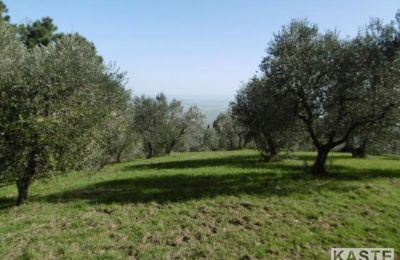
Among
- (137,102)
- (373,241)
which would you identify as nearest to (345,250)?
(373,241)

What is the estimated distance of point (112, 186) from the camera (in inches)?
862

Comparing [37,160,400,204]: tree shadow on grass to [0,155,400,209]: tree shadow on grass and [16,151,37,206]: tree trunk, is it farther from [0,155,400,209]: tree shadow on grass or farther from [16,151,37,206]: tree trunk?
[16,151,37,206]: tree trunk

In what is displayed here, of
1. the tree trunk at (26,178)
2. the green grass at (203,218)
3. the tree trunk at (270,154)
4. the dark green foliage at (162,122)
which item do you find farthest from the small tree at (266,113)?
the dark green foliage at (162,122)

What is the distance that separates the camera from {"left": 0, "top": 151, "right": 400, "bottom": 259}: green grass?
1177 centimetres

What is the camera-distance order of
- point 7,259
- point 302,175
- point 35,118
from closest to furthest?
point 7,259 < point 35,118 < point 302,175

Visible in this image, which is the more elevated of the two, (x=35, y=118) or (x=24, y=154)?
(x=35, y=118)

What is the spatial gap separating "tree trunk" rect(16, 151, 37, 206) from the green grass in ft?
1.88

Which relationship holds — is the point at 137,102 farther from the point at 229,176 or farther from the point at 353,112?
the point at 353,112

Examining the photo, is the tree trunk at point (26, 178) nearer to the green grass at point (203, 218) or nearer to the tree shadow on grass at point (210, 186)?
the green grass at point (203, 218)

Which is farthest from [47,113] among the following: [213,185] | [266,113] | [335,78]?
[335,78]

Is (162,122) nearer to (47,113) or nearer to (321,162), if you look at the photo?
(321,162)

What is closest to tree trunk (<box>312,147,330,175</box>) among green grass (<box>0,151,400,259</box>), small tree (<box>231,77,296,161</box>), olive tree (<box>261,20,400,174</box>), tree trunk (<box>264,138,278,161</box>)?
olive tree (<box>261,20,400,174</box>)

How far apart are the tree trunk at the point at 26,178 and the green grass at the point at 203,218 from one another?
1.88 ft

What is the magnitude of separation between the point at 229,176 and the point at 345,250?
41.9 feet
